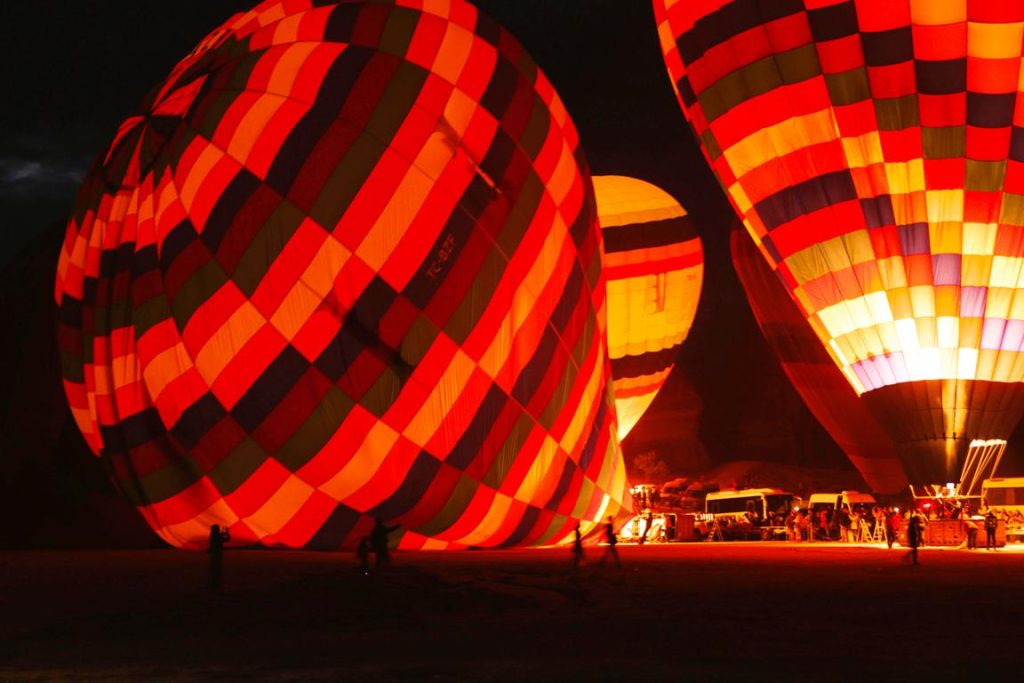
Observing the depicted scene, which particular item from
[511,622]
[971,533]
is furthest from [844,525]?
[511,622]

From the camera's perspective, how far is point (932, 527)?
14.0m

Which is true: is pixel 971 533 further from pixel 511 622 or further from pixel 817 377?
pixel 511 622

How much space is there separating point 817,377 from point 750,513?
3024mm

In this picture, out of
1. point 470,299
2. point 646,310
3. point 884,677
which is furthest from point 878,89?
point 884,677

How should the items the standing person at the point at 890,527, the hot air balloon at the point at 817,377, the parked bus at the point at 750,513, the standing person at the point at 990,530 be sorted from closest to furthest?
the standing person at the point at 990,530
the standing person at the point at 890,527
the parked bus at the point at 750,513
the hot air balloon at the point at 817,377

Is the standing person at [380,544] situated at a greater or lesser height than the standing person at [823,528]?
lesser

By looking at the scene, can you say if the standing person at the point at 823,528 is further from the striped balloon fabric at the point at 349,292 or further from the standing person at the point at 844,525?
the striped balloon fabric at the point at 349,292

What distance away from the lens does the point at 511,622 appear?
18.6ft

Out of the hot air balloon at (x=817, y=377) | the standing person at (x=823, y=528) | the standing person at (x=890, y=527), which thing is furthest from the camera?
the hot air balloon at (x=817, y=377)

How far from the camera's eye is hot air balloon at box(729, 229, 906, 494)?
2105cm

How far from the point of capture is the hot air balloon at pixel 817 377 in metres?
21.0

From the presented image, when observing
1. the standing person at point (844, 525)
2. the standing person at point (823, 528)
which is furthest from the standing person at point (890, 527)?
the standing person at point (823, 528)

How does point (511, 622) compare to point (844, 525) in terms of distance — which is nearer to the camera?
point (511, 622)

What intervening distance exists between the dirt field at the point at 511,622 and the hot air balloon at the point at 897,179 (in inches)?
172
